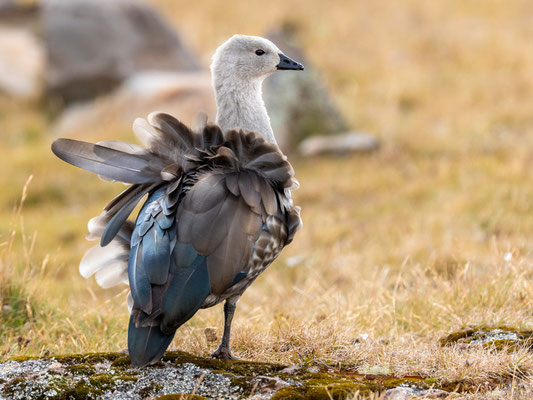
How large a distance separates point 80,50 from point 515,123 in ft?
23.8

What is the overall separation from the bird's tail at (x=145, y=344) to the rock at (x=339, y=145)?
709cm

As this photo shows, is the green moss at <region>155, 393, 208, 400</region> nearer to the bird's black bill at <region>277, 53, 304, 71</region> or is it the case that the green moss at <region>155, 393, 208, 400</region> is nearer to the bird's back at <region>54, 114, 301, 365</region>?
the bird's back at <region>54, 114, 301, 365</region>

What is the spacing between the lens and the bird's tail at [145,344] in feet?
9.41

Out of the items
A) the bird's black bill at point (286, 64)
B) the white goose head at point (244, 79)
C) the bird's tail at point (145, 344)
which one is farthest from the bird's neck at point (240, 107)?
the bird's tail at point (145, 344)

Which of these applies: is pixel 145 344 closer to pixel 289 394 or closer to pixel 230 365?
pixel 230 365

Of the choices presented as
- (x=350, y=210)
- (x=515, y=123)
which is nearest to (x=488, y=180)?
(x=350, y=210)

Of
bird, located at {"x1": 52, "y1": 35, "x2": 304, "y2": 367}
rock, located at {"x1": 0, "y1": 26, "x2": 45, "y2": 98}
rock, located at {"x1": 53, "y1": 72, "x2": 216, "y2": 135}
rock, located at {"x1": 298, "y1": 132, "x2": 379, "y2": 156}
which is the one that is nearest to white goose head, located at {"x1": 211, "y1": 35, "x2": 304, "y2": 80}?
bird, located at {"x1": 52, "y1": 35, "x2": 304, "y2": 367}

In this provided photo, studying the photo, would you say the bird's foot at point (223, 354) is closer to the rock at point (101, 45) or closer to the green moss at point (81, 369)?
the green moss at point (81, 369)

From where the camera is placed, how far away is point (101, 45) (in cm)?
1227

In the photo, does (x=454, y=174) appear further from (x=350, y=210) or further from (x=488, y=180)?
(x=350, y=210)

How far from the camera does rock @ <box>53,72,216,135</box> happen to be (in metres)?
10.6

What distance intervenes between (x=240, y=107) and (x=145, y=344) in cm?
141

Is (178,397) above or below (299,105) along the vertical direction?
below

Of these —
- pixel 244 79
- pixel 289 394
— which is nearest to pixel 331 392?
pixel 289 394
